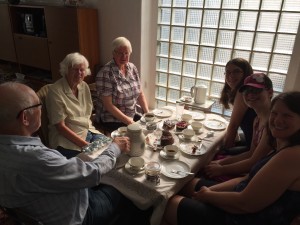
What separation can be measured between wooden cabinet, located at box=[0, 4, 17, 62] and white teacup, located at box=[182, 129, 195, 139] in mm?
3103

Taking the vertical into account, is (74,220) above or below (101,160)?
below

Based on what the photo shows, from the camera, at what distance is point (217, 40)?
228 centimetres

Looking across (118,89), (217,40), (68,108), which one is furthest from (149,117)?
(217,40)

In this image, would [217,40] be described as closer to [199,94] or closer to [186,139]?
[199,94]

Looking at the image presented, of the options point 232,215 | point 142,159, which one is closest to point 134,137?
point 142,159

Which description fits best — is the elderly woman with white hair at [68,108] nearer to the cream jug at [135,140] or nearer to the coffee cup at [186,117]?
the cream jug at [135,140]

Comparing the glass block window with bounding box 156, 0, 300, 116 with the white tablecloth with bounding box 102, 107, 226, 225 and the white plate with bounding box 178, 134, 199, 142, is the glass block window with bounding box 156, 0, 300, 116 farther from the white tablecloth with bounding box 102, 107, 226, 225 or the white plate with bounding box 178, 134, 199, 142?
the white tablecloth with bounding box 102, 107, 226, 225

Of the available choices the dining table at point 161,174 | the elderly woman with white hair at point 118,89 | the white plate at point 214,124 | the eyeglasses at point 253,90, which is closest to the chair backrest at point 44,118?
the elderly woman with white hair at point 118,89

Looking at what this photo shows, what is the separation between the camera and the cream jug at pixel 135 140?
4.09ft

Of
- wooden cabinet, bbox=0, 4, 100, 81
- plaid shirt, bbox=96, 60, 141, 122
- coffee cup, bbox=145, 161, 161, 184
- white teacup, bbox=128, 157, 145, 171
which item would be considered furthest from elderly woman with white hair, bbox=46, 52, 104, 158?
wooden cabinet, bbox=0, 4, 100, 81

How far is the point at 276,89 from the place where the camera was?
7.17ft

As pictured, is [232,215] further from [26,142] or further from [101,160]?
[26,142]

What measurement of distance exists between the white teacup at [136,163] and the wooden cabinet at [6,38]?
3.14m

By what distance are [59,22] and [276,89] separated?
2.43 metres
